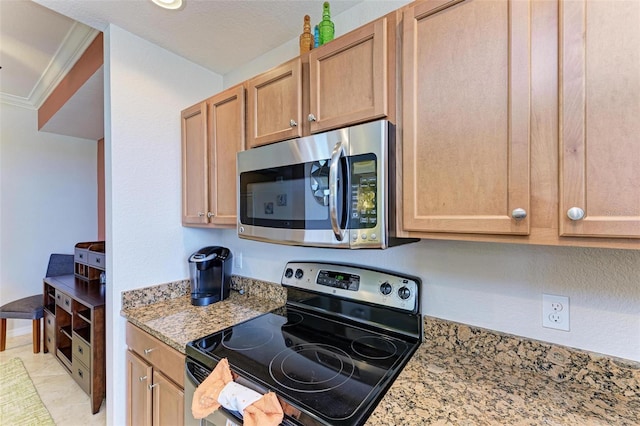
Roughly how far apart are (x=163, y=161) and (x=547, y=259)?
80.4 inches

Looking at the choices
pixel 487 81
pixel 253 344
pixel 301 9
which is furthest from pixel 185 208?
pixel 487 81

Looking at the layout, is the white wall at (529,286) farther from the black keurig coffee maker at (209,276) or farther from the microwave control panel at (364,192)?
the black keurig coffee maker at (209,276)

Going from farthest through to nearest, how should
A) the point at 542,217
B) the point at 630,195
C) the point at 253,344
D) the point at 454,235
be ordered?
the point at 253,344 < the point at 454,235 < the point at 542,217 < the point at 630,195

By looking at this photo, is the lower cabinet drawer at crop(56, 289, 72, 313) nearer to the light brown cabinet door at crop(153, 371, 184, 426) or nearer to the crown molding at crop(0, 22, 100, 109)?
the light brown cabinet door at crop(153, 371, 184, 426)

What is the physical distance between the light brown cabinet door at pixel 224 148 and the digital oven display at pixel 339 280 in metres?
0.57

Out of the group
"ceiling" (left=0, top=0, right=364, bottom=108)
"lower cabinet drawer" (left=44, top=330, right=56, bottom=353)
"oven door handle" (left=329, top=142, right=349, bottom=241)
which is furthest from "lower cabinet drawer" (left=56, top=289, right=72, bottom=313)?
"oven door handle" (left=329, top=142, right=349, bottom=241)

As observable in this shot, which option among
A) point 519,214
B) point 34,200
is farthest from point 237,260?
point 34,200

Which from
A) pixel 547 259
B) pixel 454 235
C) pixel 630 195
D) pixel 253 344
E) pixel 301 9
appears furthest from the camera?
pixel 301 9

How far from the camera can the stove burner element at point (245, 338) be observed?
1215mm

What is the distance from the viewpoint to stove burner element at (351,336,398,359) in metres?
→ 1.13

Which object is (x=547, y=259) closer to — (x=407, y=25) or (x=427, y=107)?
(x=427, y=107)

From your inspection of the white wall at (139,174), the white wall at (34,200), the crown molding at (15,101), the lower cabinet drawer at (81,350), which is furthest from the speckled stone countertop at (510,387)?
the crown molding at (15,101)

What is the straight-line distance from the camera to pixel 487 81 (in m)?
0.82

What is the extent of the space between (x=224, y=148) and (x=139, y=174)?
0.57 metres
